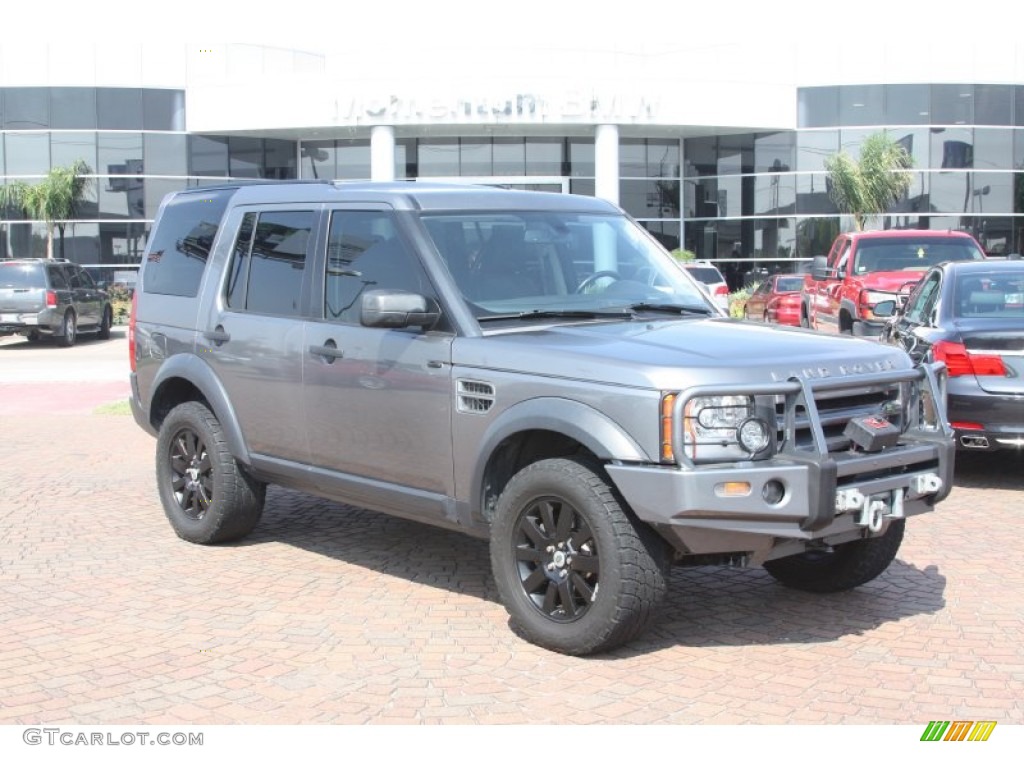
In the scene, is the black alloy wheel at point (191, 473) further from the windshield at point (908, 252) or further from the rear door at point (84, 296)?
the rear door at point (84, 296)

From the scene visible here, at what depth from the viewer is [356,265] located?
6.43m

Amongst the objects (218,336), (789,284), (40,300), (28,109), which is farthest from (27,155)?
(218,336)

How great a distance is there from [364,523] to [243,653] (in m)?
2.86

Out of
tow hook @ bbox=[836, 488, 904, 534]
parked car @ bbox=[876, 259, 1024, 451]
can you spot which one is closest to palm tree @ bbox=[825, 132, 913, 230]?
parked car @ bbox=[876, 259, 1024, 451]

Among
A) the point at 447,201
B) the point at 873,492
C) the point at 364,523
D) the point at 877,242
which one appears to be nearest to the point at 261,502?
the point at 364,523

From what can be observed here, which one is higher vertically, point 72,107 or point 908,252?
point 72,107

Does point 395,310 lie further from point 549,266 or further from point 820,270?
point 820,270

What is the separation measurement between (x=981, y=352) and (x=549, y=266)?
415cm

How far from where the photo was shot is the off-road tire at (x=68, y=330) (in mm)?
26016

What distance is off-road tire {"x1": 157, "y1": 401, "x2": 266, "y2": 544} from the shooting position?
285 inches

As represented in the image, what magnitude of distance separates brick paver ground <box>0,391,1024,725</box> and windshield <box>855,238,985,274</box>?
7.69 metres
